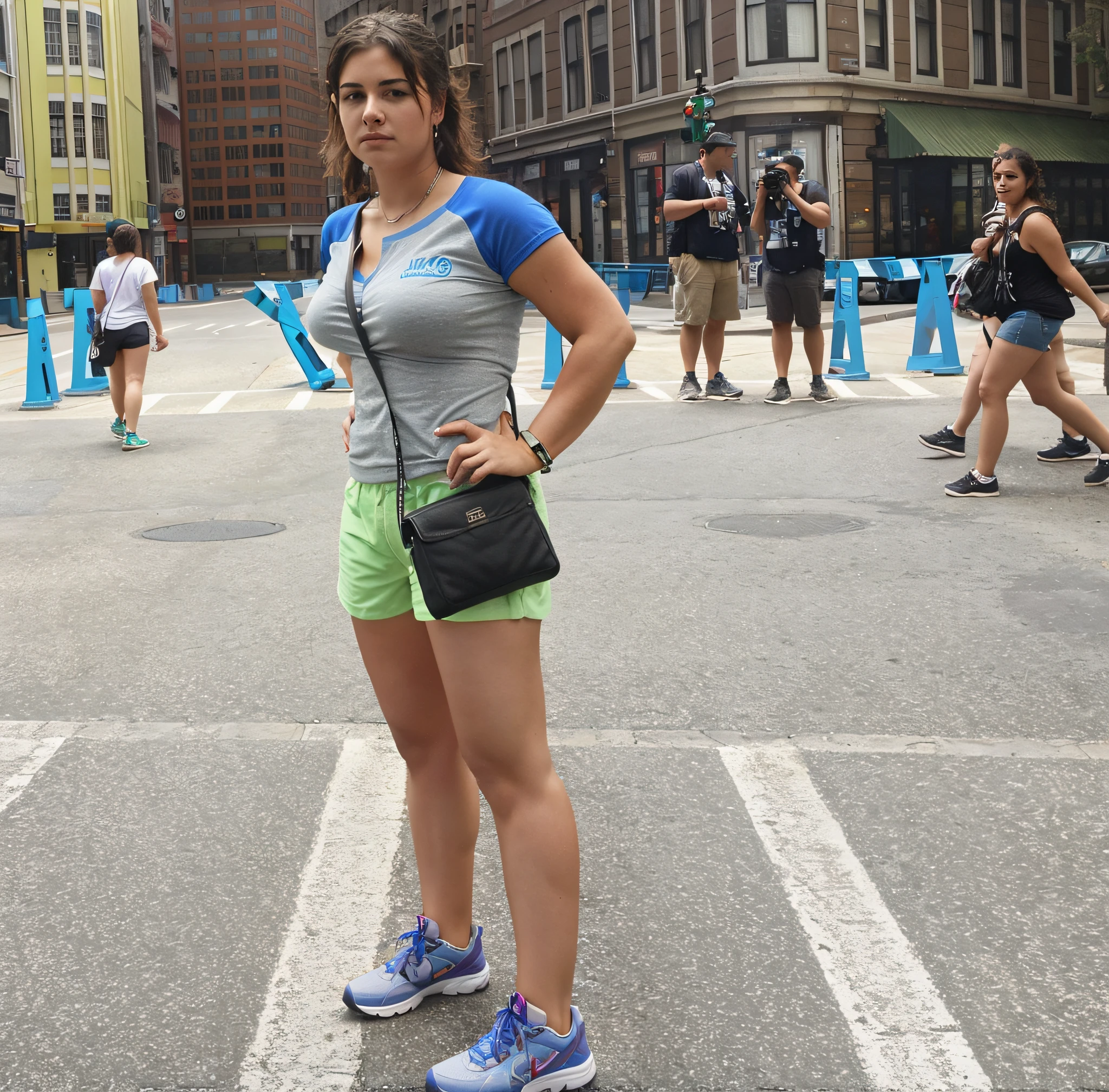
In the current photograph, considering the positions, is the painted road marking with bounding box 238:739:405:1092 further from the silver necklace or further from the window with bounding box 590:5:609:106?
the window with bounding box 590:5:609:106

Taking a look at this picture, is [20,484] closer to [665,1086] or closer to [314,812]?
[314,812]

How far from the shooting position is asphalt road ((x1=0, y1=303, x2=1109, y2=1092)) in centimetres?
279

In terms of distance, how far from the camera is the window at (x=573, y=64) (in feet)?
146

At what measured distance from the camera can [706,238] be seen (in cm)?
1308

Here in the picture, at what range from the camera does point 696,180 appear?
12.9 metres

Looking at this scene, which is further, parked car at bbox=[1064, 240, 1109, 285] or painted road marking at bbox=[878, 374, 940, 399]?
parked car at bbox=[1064, 240, 1109, 285]

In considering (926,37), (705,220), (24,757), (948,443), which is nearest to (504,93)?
(926,37)

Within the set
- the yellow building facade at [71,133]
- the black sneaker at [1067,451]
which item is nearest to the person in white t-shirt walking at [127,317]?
the black sneaker at [1067,451]

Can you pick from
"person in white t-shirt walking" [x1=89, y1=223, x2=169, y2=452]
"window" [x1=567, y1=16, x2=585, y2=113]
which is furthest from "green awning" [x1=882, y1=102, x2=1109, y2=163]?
"person in white t-shirt walking" [x1=89, y1=223, x2=169, y2=452]

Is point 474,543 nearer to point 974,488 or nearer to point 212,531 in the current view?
point 212,531

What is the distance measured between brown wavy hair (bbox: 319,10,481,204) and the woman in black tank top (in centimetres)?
590

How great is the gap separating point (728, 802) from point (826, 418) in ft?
27.9

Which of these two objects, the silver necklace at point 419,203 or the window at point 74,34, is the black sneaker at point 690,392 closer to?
the silver necklace at point 419,203

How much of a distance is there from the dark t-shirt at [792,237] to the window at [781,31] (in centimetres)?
2443
